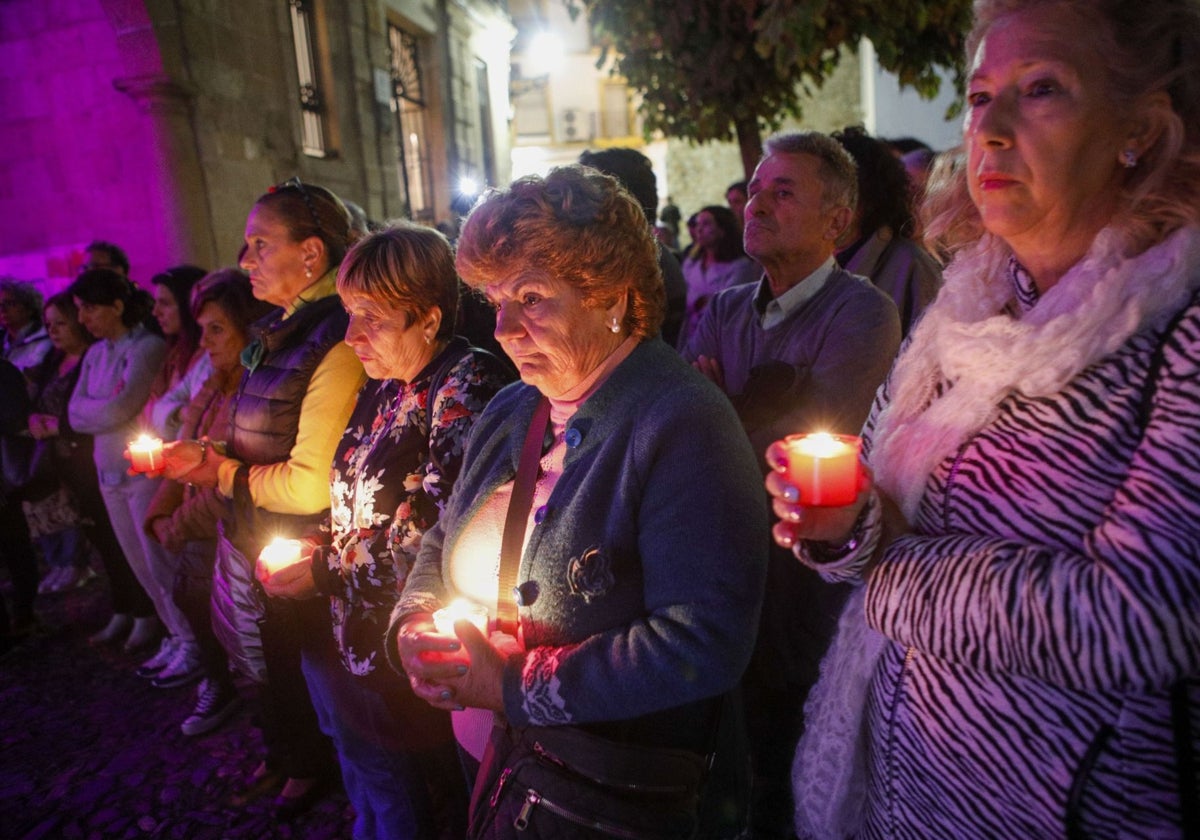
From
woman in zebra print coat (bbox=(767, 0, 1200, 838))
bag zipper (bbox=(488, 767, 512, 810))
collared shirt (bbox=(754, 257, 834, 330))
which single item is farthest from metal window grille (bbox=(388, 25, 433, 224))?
woman in zebra print coat (bbox=(767, 0, 1200, 838))

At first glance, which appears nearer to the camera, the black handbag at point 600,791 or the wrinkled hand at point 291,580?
the black handbag at point 600,791

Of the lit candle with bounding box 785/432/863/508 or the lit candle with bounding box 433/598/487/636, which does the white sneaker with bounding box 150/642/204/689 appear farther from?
the lit candle with bounding box 785/432/863/508

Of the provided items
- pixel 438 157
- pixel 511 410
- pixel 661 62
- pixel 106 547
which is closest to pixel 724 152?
pixel 438 157

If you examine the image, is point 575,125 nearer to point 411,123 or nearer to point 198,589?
point 411,123

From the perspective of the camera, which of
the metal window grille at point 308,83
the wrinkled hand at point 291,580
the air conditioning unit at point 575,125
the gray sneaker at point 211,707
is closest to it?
the wrinkled hand at point 291,580

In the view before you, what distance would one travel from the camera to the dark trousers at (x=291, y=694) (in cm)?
274

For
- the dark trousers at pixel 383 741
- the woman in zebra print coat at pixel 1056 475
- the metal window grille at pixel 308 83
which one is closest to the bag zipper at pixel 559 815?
the woman in zebra print coat at pixel 1056 475

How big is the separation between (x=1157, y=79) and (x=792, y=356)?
1.51 m

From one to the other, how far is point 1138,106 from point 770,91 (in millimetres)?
4743

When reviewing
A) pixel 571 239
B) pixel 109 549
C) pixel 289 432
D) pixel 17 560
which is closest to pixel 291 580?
pixel 289 432

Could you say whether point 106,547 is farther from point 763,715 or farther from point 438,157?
point 438,157

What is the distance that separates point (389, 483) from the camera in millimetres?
2354

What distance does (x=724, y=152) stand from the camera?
23.4m

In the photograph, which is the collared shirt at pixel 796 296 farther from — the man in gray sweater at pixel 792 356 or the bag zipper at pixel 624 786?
the bag zipper at pixel 624 786
